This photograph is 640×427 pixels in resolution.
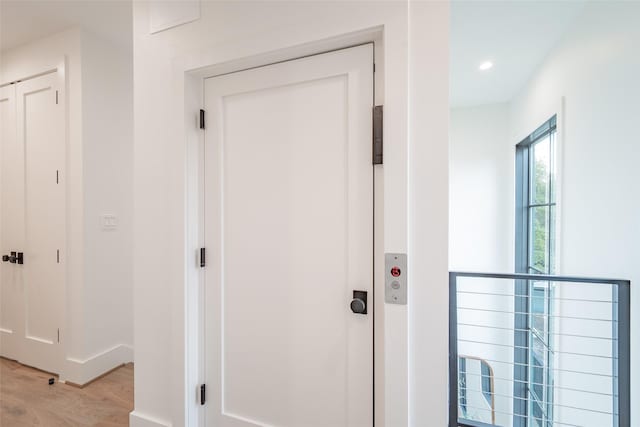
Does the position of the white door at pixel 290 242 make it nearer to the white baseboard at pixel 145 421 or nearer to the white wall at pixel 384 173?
the white wall at pixel 384 173

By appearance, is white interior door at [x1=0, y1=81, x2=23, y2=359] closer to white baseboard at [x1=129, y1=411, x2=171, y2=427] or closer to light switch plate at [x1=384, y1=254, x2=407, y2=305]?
white baseboard at [x1=129, y1=411, x2=171, y2=427]

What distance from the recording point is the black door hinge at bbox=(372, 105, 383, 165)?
1.19m

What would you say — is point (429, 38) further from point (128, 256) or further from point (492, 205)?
point (492, 205)

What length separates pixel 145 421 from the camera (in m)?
1.65

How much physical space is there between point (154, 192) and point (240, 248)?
1.94 feet

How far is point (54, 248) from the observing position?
2.38 metres

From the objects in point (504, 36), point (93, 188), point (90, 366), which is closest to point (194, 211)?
point (93, 188)

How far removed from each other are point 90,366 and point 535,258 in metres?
4.24

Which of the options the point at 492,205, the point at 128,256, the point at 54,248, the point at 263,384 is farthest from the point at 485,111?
the point at 54,248

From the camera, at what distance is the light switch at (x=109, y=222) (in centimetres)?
245

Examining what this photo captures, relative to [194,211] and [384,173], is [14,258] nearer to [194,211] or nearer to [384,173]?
[194,211]

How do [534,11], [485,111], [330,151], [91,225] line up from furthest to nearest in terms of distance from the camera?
[485,111]
[91,225]
[534,11]
[330,151]

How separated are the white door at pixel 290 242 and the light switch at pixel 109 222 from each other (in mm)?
1452

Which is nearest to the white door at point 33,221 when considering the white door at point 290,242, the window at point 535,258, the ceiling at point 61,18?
the ceiling at point 61,18
